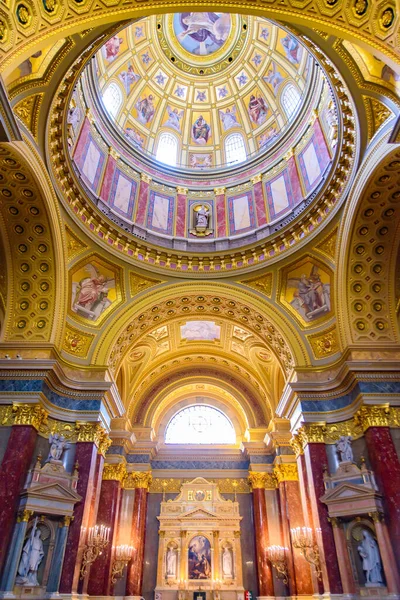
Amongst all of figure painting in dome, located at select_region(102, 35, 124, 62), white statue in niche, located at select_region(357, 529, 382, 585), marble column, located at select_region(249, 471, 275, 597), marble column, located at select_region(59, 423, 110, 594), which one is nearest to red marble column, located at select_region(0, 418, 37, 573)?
marble column, located at select_region(59, 423, 110, 594)

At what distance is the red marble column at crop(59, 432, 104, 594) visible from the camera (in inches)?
489

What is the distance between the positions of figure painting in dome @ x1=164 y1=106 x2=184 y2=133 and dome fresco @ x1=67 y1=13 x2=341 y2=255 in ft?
0.18

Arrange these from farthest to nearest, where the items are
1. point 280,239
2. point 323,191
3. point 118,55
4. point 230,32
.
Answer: point 230,32
point 118,55
point 280,239
point 323,191

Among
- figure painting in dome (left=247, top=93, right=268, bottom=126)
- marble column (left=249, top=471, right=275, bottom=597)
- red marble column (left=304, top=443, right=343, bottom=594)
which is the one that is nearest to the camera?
red marble column (left=304, top=443, right=343, bottom=594)

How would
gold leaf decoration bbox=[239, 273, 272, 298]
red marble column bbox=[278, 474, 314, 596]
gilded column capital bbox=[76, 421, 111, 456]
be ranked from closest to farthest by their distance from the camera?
gilded column capital bbox=[76, 421, 111, 456] < red marble column bbox=[278, 474, 314, 596] < gold leaf decoration bbox=[239, 273, 272, 298]

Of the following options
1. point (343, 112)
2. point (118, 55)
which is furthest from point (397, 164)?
point (118, 55)

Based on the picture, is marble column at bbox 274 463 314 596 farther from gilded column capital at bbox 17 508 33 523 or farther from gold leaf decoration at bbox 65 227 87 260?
gold leaf decoration at bbox 65 227 87 260

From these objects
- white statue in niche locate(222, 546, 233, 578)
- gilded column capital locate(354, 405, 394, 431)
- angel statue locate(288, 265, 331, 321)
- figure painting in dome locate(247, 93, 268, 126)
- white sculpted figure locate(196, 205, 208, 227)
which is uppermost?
figure painting in dome locate(247, 93, 268, 126)

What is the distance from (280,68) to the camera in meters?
19.5

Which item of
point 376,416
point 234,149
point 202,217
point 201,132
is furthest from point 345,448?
point 201,132

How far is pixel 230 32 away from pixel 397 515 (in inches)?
891

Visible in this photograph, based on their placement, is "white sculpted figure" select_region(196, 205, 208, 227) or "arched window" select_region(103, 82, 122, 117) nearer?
"arched window" select_region(103, 82, 122, 117)

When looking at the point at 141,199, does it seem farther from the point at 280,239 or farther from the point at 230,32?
the point at 230,32

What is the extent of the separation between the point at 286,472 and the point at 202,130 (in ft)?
58.0
